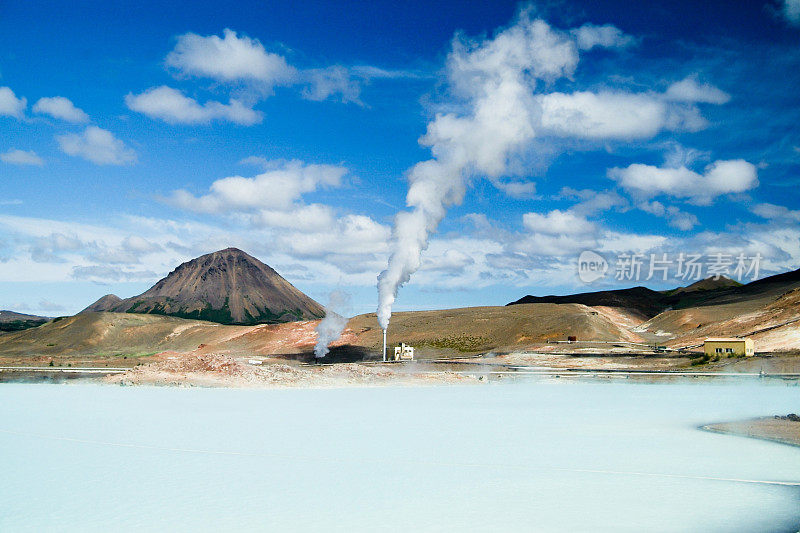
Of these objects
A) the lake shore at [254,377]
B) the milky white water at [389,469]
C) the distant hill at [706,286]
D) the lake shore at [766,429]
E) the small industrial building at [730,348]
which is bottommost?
the milky white water at [389,469]

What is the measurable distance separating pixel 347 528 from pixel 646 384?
3897cm

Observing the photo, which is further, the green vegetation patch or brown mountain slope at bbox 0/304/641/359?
brown mountain slope at bbox 0/304/641/359

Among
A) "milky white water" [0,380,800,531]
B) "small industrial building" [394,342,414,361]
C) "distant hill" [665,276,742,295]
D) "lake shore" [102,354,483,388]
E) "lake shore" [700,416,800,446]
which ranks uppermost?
"distant hill" [665,276,742,295]

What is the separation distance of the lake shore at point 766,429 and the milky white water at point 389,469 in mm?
915

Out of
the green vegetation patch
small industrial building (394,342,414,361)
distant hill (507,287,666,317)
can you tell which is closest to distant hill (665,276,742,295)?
distant hill (507,287,666,317)

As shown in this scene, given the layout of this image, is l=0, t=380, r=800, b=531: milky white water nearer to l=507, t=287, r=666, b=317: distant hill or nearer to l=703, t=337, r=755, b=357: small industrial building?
l=703, t=337, r=755, b=357: small industrial building

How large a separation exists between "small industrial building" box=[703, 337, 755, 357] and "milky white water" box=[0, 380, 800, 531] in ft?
88.7

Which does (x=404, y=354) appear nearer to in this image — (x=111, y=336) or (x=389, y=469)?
(x=389, y=469)

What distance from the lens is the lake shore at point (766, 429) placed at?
64.5ft

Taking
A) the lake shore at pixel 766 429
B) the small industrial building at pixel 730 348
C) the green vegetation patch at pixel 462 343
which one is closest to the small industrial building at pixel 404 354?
the green vegetation patch at pixel 462 343

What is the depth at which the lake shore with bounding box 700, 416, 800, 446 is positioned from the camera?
64.5 feet

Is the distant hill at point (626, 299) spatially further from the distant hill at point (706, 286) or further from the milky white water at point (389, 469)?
the milky white water at point (389, 469)

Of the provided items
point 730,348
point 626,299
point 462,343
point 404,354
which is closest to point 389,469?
point 730,348

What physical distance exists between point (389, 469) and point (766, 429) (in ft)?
43.8
